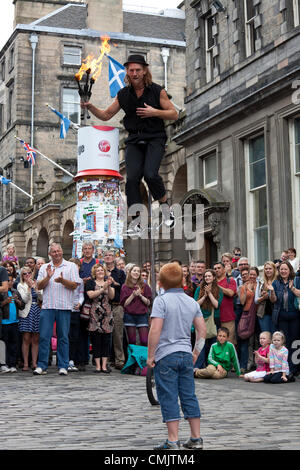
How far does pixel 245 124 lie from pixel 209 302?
880 centimetres

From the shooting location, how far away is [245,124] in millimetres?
20078

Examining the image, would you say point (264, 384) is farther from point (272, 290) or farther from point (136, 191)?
point (136, 191)

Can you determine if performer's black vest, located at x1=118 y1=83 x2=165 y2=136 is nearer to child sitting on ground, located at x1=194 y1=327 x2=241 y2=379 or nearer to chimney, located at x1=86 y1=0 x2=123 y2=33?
child sitting on ground, located at x1=194 y1=327 x2=241 y2=379

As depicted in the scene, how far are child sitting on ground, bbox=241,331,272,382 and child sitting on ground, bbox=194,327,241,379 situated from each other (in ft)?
1.30

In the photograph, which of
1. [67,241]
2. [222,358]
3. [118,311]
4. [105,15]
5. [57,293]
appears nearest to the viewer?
[222,358]

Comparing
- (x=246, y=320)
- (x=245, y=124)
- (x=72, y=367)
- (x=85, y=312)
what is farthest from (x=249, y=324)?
(x=245, y=124)

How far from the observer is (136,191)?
699 cm

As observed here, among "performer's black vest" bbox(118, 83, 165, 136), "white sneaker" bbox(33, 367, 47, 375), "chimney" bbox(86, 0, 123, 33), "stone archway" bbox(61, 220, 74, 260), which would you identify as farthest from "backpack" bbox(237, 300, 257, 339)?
"chimney" bbox(86, 0, 123, 33)

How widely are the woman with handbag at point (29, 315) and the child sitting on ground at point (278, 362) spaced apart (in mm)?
4041

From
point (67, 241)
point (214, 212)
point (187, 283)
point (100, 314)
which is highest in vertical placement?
point (67, 241)

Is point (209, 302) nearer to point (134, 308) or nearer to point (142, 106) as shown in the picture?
point (134, 308)

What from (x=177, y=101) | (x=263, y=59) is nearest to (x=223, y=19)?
(x=263, y=59)

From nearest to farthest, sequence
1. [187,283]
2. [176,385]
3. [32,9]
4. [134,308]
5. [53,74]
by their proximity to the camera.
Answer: [176,385] < [134,308] < [187,283] < [53,74] < [32,9]
